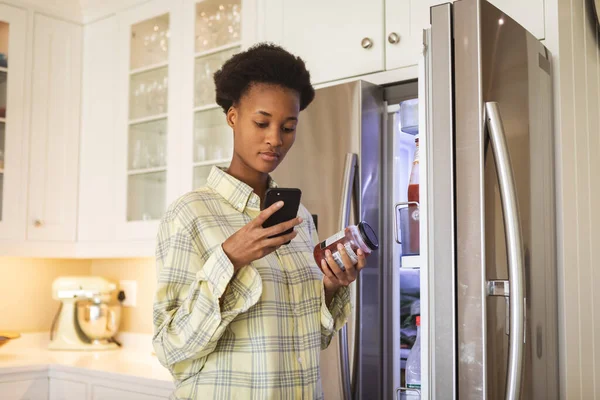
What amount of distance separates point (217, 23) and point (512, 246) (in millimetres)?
1790

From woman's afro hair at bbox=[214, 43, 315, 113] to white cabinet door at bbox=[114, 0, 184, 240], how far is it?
147 centimetres

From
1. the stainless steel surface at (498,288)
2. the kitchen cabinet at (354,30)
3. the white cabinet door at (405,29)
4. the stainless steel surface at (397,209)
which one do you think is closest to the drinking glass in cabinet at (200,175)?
the kitchen cabinet at (354,30)

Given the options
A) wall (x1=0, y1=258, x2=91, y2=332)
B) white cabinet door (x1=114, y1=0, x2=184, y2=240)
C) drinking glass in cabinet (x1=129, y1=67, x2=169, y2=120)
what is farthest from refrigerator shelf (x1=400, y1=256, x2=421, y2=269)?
wall (x1=0, y1=258, x2=91, y2=332)

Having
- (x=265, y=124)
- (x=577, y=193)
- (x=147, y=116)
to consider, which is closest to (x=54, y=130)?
(x=147, y=116)

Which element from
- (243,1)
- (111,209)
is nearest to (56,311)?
(111,209)

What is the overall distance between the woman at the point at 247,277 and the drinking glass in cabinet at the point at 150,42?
1.64 meters

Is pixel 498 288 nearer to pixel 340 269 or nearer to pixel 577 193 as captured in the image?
pixel 340 269

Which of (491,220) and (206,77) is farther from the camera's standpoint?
(206,77)

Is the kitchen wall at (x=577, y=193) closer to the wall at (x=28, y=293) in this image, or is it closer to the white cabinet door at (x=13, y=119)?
the white cabinet door at (x=13, y=119)

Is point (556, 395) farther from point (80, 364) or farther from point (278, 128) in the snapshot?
point (80, 364)

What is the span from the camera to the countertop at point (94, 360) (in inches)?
101

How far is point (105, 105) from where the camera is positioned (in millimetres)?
3227

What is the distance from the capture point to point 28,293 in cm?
346

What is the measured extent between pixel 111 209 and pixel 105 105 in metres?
0.48
